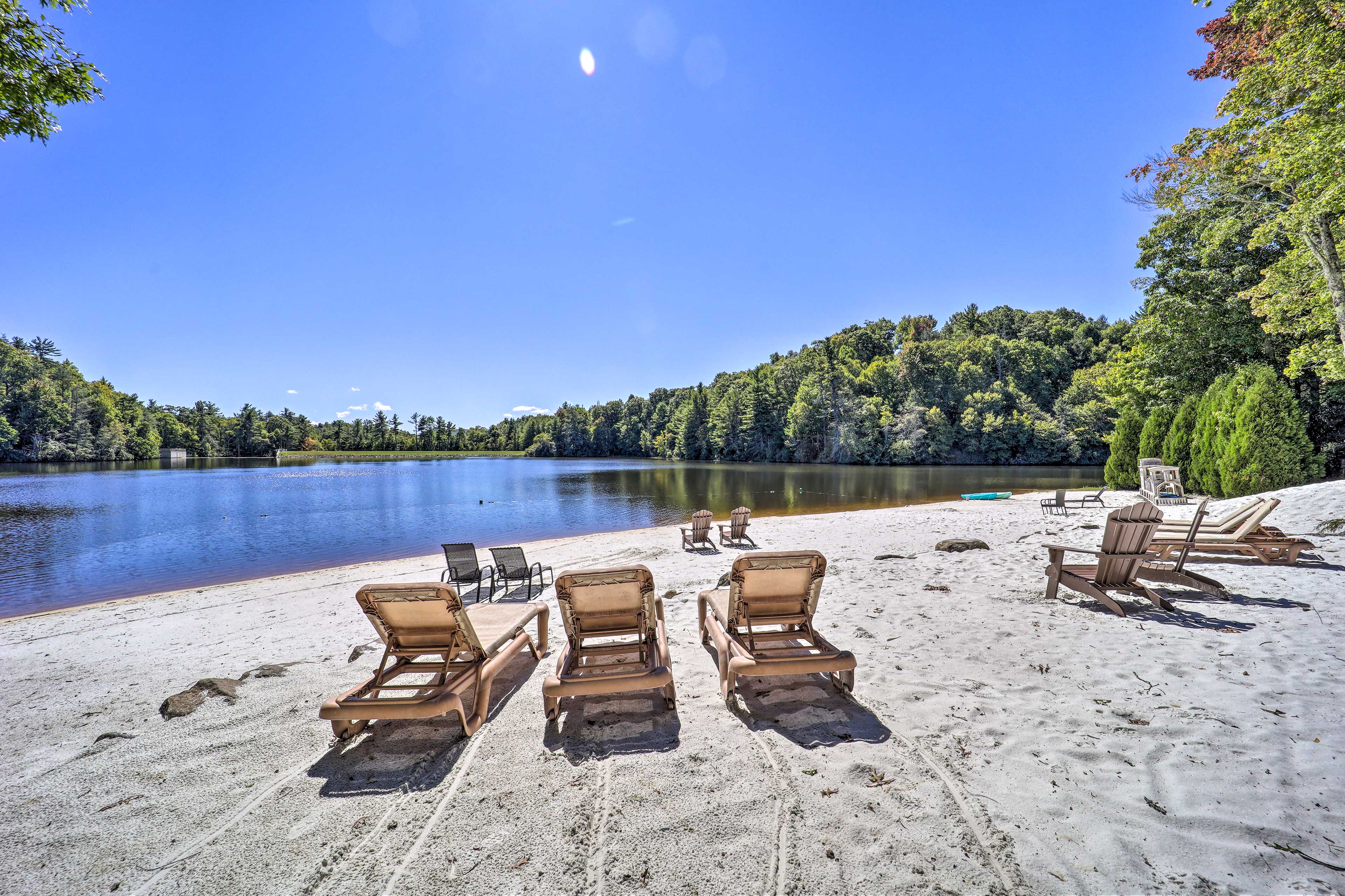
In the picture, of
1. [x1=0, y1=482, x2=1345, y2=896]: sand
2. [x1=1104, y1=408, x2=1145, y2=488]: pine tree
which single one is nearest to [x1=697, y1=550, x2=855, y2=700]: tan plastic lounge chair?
[x1=0, y1=482, x2=1345, y2=896]: sand

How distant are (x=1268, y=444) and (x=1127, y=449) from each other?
8456 millimetres

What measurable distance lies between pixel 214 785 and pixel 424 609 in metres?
1.37

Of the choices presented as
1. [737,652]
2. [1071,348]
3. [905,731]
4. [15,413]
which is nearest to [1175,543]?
[905,731]

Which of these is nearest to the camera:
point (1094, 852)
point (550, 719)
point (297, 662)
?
point (1094, 852)

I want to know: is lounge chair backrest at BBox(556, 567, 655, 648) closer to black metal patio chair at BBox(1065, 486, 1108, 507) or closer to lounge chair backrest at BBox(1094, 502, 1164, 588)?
lounge chair backrest at BBox(1094, 502, 1164, 588)

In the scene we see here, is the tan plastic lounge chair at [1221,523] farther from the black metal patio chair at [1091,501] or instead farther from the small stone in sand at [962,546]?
the black metal patio chair at [1091,501]

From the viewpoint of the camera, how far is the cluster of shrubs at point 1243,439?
14586mm

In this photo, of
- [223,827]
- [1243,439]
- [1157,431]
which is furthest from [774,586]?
[1157,431]

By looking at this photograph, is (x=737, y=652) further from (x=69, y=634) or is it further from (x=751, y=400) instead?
(x=751, y=400)

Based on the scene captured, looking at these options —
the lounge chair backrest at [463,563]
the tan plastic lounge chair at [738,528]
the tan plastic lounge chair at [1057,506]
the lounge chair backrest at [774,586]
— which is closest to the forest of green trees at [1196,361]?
the tan plastic lounge chair at [1057,506]

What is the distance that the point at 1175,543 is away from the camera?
22.3 feet

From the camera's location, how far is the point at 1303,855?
2.18 metres

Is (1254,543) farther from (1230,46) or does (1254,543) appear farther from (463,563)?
(1230,46)

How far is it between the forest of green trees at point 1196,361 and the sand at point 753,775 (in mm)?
8100
